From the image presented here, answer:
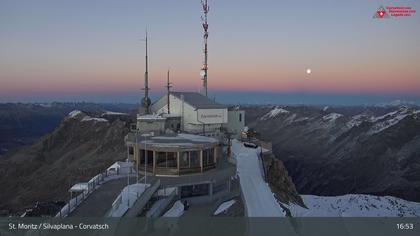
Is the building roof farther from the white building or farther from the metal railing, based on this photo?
the metal railing

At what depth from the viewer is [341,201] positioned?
154ft

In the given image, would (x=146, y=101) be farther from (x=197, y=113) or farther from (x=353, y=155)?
(x=353, y=155)

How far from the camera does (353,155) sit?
269 feet

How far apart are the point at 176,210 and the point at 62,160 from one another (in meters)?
52.2

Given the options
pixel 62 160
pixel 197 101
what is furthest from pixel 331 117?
pixel 197 101

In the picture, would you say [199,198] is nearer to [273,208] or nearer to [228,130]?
[273,208]

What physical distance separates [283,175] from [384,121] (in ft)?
242

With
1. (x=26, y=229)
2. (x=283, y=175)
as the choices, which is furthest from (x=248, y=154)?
(x=26, y=229)

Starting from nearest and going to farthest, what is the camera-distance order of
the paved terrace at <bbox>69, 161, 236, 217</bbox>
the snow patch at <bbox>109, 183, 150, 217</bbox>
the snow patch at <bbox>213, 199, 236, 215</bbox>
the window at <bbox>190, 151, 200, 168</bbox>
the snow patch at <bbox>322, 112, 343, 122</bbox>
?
the snow patch at <bbox>109, 183, 150, 217</bbox> → the paved terrace at <bbox>69, 161, 236, 217</bbox> → the snow patch at <bbox>213, 199, 236, 215</bbox> → the window at <bbox>190, 151, 200, 168</bbox> → the snow patch at <bbox>322, 112, 343, 122</bbox>

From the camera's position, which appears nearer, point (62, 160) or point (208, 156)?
point (208, 156)

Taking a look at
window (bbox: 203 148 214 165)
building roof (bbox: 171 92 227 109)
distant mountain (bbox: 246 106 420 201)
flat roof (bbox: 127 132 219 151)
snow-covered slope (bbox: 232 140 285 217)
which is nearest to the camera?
snow-covered slope (bbox: 232 140 285 217)
